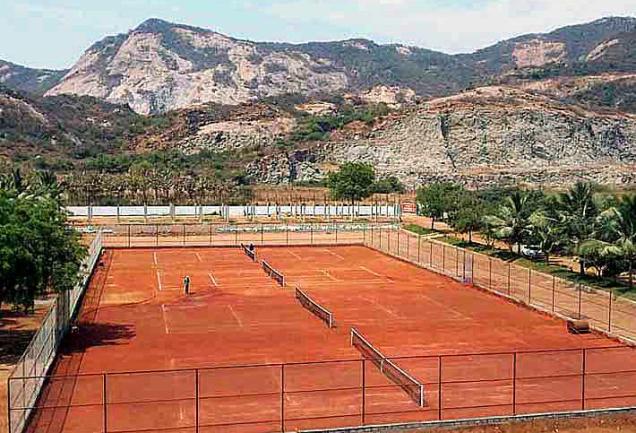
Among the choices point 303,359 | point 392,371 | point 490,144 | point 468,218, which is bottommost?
point 303,359

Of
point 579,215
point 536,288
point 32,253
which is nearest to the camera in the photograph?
point 32,253

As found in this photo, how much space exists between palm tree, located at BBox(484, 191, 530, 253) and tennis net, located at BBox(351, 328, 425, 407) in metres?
30.9

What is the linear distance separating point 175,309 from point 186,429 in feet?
67.2

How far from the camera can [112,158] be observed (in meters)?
144

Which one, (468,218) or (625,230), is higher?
(625,230)

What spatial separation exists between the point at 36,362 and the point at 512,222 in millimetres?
44293

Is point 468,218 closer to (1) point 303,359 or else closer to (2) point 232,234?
(2) point 232,234

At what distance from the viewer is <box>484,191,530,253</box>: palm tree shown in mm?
61250

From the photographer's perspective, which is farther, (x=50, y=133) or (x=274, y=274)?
(x=50, y=133)

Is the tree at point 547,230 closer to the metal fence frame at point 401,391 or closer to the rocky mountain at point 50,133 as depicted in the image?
the metal fence frame at point 401,391

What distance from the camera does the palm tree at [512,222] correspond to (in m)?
61.2

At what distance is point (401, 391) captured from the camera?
1003 inches

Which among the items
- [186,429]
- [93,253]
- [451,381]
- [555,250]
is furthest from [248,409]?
[555,250]

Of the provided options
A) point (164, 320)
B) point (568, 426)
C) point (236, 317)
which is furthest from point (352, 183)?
point (568, 426)
